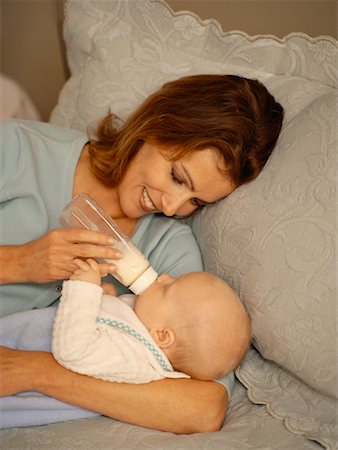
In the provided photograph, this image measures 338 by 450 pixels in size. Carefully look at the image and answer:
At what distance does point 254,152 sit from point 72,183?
0.52m

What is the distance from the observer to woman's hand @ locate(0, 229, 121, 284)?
54.0 inches

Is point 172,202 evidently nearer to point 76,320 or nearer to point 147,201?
point 147,201

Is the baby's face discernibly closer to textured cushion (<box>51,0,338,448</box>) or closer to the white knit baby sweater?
the white knit baby sweater

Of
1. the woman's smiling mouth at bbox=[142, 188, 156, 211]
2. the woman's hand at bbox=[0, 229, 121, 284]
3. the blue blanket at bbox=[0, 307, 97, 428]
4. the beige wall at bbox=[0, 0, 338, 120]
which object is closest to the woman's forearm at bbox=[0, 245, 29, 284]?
the woman's hand at bbox=[0, 229, 121, 284]

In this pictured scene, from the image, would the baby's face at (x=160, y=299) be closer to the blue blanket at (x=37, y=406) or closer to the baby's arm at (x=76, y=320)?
the baby's arm at (x=76, y=320)

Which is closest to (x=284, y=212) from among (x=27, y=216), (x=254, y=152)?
(x=254, y=152)

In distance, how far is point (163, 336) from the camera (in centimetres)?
140

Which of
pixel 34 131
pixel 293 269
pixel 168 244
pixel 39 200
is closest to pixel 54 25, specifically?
pixel 34 131

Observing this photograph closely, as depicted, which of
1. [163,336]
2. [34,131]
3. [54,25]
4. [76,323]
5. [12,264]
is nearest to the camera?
[76,323]

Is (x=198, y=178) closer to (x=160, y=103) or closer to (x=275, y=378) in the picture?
(x=160, y=103)

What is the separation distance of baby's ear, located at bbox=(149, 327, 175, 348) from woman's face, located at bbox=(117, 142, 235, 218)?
0.33 m

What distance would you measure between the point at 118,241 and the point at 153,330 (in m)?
0.23

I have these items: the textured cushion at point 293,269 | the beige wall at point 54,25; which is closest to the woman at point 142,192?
the textured cushion at point 293,269

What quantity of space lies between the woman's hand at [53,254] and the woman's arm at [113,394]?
214 mm
